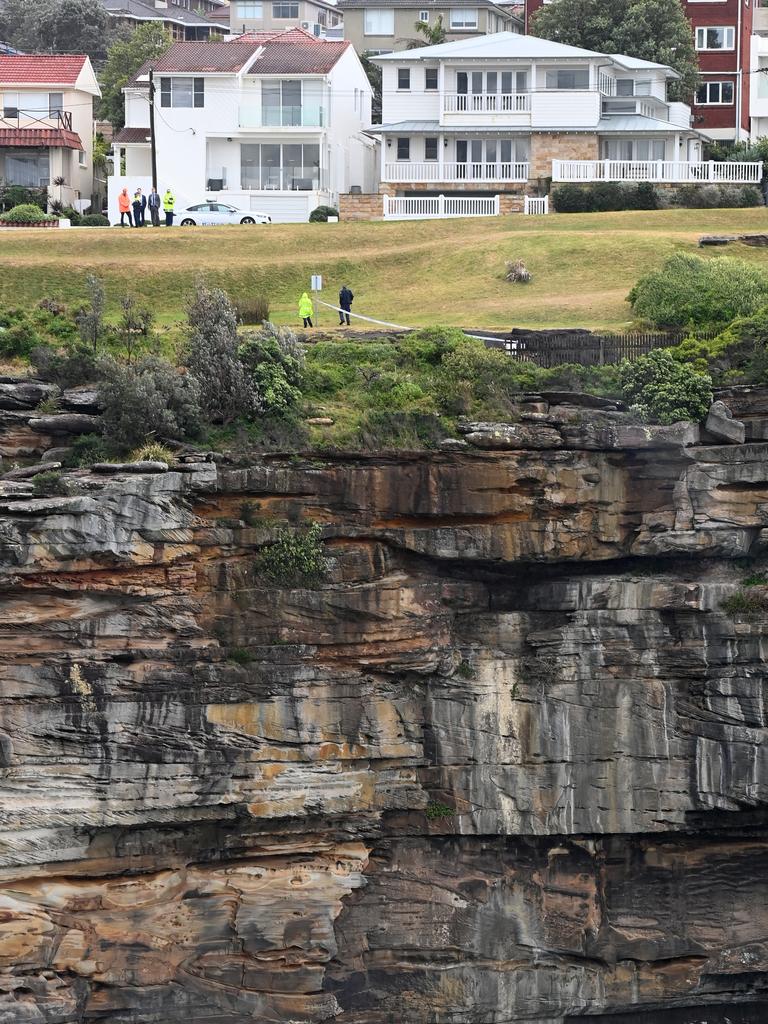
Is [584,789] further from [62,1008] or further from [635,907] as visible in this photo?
[62,1008]

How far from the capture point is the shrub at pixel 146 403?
114 feet

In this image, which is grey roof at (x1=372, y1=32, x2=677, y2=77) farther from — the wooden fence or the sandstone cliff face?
the sandstone cliff face

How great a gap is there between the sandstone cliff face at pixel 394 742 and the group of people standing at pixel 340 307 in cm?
952

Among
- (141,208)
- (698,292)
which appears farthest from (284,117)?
(698,292)

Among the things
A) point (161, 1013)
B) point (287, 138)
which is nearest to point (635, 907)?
point (161, 1013)

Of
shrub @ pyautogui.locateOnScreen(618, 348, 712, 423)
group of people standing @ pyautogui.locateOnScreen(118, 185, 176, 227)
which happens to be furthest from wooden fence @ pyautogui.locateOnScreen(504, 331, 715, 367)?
group of people standing @ pyautogui.locateOnScreen(118, 185, 176, 227)

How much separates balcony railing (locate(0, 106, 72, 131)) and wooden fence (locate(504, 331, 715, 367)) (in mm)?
40673

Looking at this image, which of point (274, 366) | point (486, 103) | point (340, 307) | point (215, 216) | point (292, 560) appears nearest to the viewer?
point (292, 560)

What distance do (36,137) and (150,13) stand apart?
45.4m

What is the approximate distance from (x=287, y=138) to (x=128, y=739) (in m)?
40.8

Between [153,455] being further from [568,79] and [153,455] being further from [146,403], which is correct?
[568,79]

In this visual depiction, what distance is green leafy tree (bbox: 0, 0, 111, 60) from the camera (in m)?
104

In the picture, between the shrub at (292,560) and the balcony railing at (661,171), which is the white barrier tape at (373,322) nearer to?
the shrub at (292,560)

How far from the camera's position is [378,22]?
9394cm
